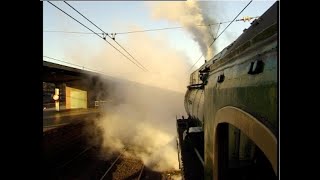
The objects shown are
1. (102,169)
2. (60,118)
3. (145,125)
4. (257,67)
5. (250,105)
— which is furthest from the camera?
(60,118)

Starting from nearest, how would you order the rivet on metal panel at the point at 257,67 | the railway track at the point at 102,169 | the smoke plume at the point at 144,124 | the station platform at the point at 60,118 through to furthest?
1. the rivet on metal panel at the point at 257,67
2. the railway track at the point at 102,169
3. the smoke plume at the point at 144,124
4. the station platform at the point at 60,118

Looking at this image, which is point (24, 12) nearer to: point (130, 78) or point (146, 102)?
point (146, 102)

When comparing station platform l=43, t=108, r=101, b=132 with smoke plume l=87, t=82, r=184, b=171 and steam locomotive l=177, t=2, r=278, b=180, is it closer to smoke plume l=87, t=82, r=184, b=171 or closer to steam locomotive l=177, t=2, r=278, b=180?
smoke plume l=87, t=82, r=184, b=171

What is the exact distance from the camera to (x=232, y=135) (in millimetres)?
5082

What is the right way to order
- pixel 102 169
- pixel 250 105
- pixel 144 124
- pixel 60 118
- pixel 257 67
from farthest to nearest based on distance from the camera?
pixel 60 118 < pixel 144 124 < pixel 102 169 < pixel 250 105 < pixel 257 67

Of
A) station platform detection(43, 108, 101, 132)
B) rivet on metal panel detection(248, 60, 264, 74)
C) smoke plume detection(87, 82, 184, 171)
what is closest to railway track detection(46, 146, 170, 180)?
smoke plume detection(87, 82, 184, 171)

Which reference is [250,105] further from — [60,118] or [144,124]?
[60,118]

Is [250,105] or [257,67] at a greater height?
[257,67]

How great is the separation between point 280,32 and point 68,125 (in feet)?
73.0

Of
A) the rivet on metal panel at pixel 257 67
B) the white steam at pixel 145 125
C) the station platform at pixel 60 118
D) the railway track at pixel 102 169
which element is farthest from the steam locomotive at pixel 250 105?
the station platform at pixel 60 118

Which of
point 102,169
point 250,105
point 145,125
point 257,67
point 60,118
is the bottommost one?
point 102,169

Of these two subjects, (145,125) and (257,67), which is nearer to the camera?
(257,67)

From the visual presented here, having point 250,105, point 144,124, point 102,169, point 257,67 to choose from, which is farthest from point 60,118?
point 257,67

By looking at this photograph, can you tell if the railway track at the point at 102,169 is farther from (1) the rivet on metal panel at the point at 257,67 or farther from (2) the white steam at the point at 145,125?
(1) the rivet on metal panel at the point at 257,67
